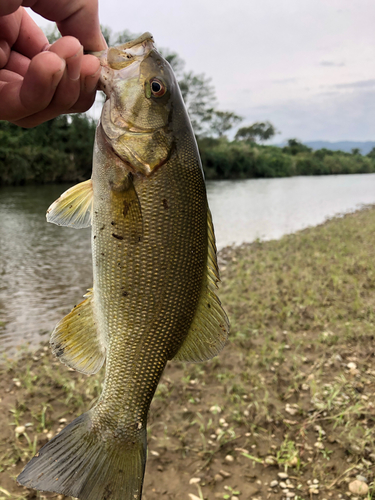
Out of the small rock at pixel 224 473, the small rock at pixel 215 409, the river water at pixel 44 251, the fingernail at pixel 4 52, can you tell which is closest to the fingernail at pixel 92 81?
→ the fingernail at pixel 4 52

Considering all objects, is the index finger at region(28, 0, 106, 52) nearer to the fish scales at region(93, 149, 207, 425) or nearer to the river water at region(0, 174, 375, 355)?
the fish scales at region(93, 149, 207, 425)

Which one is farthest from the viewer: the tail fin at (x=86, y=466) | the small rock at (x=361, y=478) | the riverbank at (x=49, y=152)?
the riverbank at (x=49, y=152)

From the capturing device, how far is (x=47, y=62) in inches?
56.6

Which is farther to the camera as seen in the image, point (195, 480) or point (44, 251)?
point (44, 251)

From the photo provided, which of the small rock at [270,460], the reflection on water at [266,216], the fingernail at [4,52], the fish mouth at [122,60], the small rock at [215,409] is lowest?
the small rock at [270,460]

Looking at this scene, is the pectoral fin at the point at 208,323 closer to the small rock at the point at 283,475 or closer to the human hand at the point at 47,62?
the human hand at the point at 47,62

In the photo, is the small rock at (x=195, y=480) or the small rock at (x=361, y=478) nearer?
the small rock at (x=361, y=478)

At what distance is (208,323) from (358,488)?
239 centimetres

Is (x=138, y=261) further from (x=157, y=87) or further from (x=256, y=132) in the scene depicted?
(x=256, y=132)

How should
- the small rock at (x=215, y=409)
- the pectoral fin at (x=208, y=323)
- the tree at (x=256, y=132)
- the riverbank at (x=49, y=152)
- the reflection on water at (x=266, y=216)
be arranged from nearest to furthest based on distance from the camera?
the pectoral fin at (x=208, y=323) → the small rock at (x=215, y=409) → the reflection on water at (x=266, y=216) → the riverbank at (x=49, y=152) → the tree at (x=256, y=132)

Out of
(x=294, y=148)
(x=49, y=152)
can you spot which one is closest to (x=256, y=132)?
(x=294, y=148)

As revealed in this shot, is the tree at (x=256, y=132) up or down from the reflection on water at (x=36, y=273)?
up

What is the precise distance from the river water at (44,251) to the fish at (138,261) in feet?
15.5

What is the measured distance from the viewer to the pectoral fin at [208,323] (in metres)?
1.68
